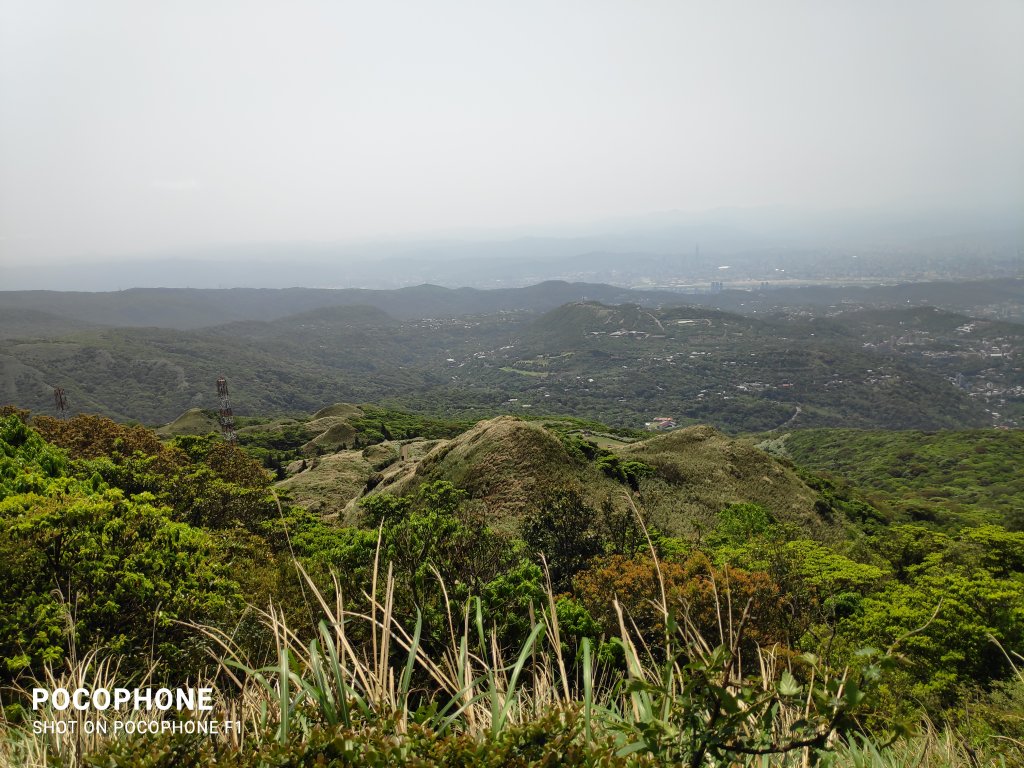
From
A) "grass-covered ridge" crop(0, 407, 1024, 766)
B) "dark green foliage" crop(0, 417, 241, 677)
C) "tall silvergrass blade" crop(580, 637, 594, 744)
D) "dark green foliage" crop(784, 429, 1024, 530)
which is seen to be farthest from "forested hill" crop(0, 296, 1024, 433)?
"tall silvergrass blade" crop(580, 637, 594, 744)

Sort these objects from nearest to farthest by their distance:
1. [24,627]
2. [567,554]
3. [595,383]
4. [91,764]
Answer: [91,764] → [24,627] → [567,554] → [595,383]

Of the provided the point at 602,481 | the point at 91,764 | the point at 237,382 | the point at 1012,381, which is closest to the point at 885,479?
the point at 602,481

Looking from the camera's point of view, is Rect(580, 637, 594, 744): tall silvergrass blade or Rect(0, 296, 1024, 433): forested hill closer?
Rect(580, 637, 594, 744): tall silvergrass blade

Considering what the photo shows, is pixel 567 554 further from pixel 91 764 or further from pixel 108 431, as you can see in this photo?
pixel 108 431

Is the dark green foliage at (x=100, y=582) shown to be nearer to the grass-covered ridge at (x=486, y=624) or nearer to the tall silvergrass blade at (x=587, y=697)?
the grass-covered ridge at (x=486, y=624)

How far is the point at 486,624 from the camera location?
363 inches

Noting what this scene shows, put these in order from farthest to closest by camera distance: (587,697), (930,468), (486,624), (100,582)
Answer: (930,468), (486,624), (100,582), (587,697)

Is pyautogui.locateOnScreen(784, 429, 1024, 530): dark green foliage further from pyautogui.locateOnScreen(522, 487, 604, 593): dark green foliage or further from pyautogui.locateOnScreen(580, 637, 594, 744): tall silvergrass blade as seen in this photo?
pyautogui.locateOnScreen(580, 637, 594, 744): tall silvergrass blade

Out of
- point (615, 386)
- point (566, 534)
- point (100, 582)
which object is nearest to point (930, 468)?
point (566, 534)

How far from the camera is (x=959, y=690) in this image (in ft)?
38.4

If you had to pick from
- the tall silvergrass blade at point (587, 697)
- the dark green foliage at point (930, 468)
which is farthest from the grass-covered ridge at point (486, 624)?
the dark green foliage at point (930, 468)

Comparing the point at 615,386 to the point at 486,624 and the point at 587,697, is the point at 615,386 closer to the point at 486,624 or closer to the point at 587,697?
the point at 486,624

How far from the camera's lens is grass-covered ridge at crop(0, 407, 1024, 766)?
2215mm

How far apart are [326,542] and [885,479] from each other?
75541 millimetres
